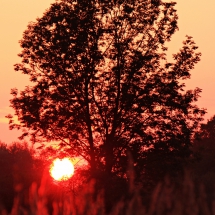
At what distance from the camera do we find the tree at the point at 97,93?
3719cm

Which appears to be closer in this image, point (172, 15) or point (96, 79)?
point (96, 79)

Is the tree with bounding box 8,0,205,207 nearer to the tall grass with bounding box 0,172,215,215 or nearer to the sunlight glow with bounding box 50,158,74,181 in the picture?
the sunlight glow with bounding box 50,158,74,181

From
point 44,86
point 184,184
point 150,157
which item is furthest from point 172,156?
point 184,184

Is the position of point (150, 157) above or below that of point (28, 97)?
below

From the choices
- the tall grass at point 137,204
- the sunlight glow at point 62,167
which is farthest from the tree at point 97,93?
the tall grass at point 137,204

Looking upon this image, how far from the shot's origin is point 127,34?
39.5m

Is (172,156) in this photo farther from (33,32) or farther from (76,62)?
(33,32)

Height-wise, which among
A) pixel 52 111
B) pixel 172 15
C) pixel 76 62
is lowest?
pixel 52 111

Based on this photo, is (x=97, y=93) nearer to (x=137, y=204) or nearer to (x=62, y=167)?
(x=62, y=167)

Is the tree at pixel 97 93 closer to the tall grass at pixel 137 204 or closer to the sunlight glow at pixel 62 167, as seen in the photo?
the sunlight glow at pixel 62 167

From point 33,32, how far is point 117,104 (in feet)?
21.7

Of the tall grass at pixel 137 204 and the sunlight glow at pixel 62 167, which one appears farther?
the sunlight glow at pixel 62 167

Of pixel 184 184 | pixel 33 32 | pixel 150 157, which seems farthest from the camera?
pixel 33 32

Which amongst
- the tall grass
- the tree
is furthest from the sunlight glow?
the tall grass
